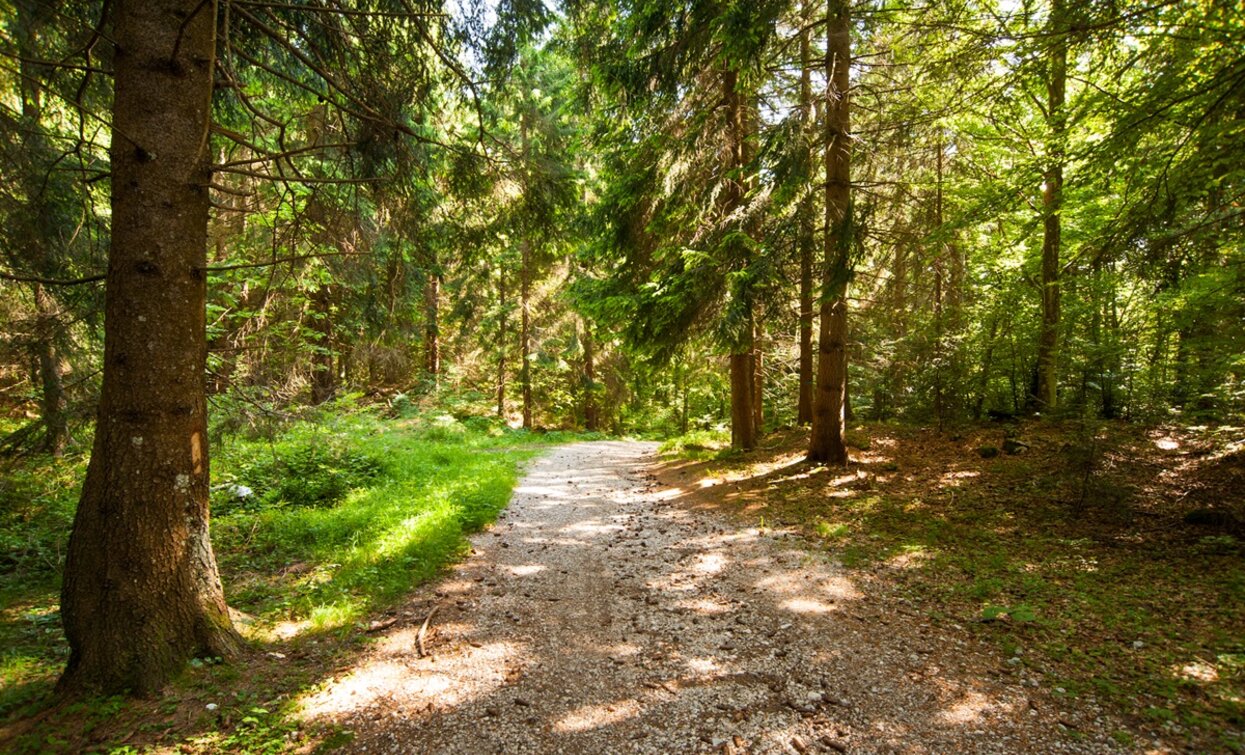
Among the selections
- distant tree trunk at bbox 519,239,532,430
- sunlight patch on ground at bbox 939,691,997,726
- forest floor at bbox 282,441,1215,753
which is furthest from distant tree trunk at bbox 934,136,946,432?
distant tree trunk at bbox 519,239,532,430

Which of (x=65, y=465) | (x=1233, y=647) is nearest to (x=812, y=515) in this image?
(x=1233, y=647)

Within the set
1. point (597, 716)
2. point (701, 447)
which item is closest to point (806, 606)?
point (597, 716)

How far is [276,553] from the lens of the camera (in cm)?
594

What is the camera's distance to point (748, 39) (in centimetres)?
746

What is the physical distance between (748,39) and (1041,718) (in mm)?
8211

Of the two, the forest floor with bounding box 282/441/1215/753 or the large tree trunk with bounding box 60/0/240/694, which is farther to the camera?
the large tree trunk with bounding box 60/0/240/694

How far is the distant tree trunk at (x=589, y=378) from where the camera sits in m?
24.6

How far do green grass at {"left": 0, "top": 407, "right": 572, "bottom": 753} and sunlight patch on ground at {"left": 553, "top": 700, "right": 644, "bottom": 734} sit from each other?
5.42 ft

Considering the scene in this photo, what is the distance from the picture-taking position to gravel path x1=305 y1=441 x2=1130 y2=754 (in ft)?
10.1

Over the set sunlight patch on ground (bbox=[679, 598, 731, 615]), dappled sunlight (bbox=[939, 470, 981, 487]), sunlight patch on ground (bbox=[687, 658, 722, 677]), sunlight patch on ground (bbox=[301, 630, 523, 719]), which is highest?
dappled sunlight (bbox=[939, 470, 981, 487])

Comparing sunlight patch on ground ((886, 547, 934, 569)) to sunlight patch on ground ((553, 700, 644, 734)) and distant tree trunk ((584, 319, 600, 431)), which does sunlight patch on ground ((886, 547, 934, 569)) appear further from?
distant tree trunk ((584, 319, 600, 431))

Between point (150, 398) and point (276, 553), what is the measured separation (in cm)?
330

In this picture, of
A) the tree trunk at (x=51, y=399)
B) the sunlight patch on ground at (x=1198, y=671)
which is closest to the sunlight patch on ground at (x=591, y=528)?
the tree trunk at (x=51, y=399)

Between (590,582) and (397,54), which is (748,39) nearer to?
(397,54)
